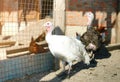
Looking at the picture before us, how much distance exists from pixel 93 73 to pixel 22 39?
8.52ft

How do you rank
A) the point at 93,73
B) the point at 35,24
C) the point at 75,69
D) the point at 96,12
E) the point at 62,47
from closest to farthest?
the point at 62,47 → the point at 93,73 → the point at 75,69 → the point at 35,24 → the point at 96,12

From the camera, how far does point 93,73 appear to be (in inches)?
312

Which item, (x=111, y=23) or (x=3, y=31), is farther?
(x=3, y=31)

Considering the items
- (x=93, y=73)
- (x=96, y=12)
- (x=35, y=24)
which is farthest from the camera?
(x=96, y=12)

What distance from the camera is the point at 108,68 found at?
8352mm

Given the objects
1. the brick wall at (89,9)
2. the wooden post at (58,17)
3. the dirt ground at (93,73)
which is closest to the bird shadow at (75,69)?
the dirt ground at (93,73)

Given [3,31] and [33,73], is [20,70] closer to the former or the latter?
[33,73]

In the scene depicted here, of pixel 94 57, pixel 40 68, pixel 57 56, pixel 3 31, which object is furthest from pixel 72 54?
pixel 3 31

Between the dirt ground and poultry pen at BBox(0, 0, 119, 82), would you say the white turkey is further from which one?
poultry pen at BBox(0, 0, 119, 82)

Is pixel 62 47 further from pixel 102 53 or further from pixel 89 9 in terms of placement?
pixel 89 9

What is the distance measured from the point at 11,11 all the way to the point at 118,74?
596 cm

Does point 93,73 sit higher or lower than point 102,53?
lower

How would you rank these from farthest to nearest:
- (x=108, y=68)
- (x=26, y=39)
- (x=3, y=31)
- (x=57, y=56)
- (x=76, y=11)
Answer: (x=3, y=31)
(x=76, y=11)
(x=26, y=39)
(x=108, y=68)
(x=57, y=56)

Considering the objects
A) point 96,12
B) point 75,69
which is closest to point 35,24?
point 96,12
